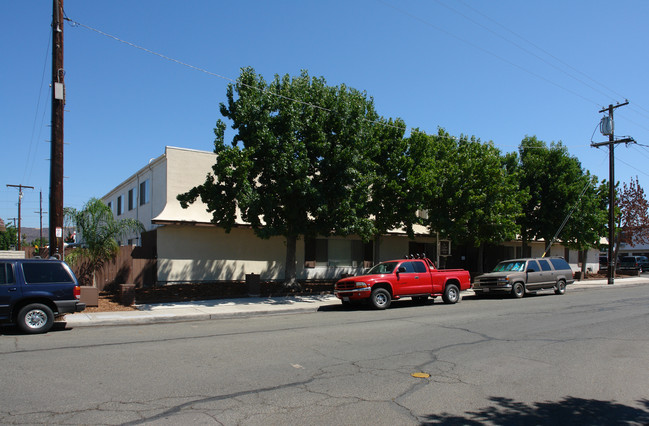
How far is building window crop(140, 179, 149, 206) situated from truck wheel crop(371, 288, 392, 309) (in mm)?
14827

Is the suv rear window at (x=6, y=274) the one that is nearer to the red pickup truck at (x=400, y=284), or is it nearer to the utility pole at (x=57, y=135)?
the utility pole at (x=57, y=135)

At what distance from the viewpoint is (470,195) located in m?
22.5

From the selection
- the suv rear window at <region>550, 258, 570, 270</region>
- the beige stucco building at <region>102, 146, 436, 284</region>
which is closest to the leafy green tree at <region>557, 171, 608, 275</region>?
the suv rear window at <region>550, 258, 570, 270</region>

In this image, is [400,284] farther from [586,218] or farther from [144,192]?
A: [586,218]

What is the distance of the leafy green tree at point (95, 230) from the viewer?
58.4 feet

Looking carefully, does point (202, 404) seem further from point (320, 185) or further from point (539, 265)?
point (539, 265)

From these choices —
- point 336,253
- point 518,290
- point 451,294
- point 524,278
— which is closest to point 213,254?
Result: point 336,253

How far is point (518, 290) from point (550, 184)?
37.3 feet

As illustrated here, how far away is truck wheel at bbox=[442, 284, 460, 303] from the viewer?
1802cm

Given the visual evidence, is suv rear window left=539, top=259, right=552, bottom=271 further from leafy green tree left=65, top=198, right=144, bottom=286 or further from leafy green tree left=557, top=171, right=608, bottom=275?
leafy green tree left=65, top=198, right=144, bottom=286

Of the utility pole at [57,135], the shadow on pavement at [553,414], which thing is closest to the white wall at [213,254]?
the utility pole at [57,135]

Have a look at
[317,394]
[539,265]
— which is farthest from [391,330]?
[539,265]

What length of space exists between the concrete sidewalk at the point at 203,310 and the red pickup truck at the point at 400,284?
151 centimetres

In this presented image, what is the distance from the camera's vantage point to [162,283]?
21422mm
